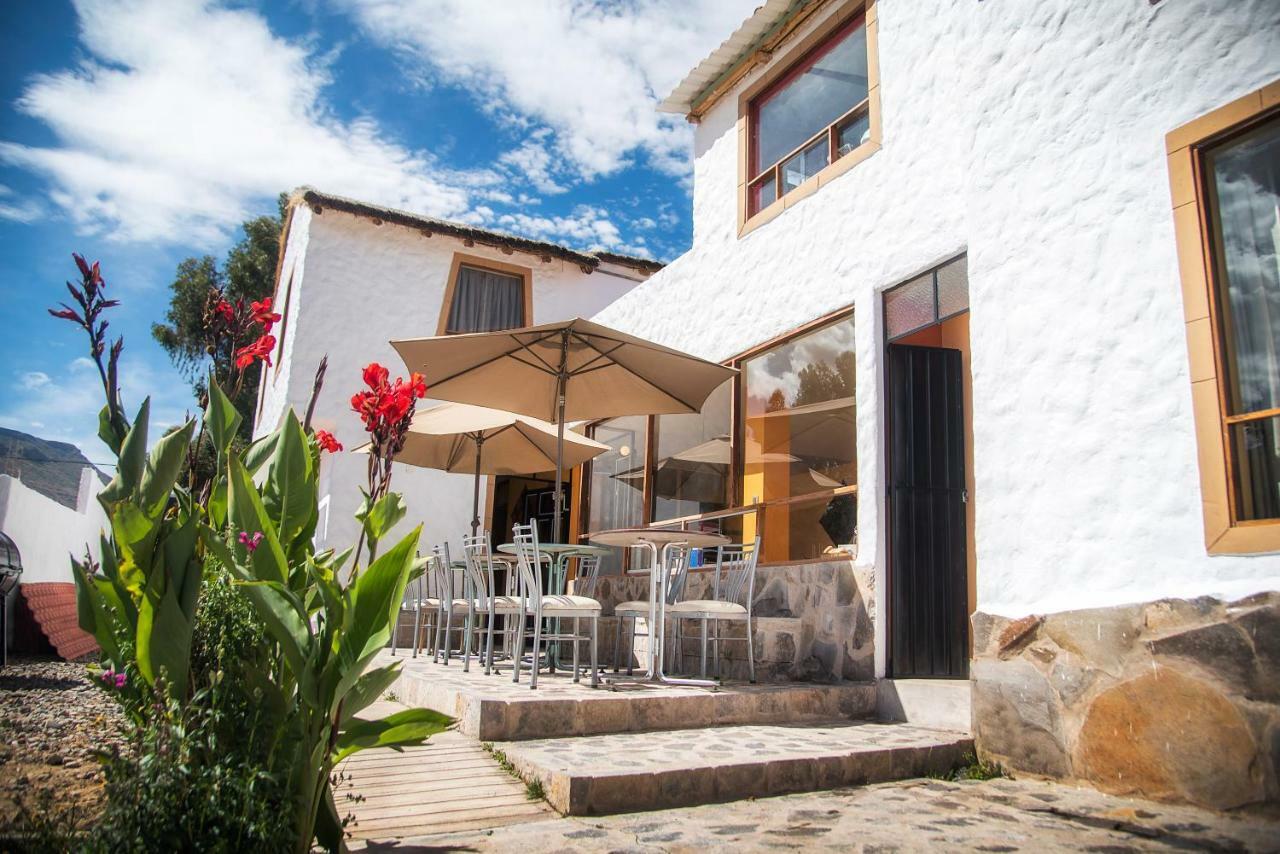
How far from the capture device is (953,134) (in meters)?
5.55

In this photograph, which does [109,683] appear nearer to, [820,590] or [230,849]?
[230,849]

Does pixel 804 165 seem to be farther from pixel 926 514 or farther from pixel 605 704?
pixel 605 704

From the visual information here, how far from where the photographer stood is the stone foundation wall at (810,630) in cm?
554

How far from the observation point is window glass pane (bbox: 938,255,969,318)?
5324 mm

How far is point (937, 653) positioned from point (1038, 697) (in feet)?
4.92

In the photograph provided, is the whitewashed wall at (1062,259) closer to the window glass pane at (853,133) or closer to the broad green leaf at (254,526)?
the window glass pane at (853,133)

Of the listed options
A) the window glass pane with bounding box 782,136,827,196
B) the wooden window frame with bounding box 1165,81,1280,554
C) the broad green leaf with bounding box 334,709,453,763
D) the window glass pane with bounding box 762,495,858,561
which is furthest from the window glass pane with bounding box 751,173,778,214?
the broad green leaf with bounding box 334,709,453,763

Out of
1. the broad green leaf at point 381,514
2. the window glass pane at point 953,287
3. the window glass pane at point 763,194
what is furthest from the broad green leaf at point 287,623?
the window glass pane at point 763,194

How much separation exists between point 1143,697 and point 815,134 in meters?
4.98

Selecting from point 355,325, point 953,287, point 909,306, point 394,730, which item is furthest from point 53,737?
point 355,325

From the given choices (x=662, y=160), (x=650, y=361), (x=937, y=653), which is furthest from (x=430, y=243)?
(x=937, y=653)

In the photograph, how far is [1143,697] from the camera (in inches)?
140

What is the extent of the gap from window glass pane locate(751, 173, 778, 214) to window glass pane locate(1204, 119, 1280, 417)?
13.8 feet

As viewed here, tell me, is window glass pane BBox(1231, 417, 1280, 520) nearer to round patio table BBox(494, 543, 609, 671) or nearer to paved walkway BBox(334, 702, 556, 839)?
paved walkway BBox(334, 702, 556, 839)
